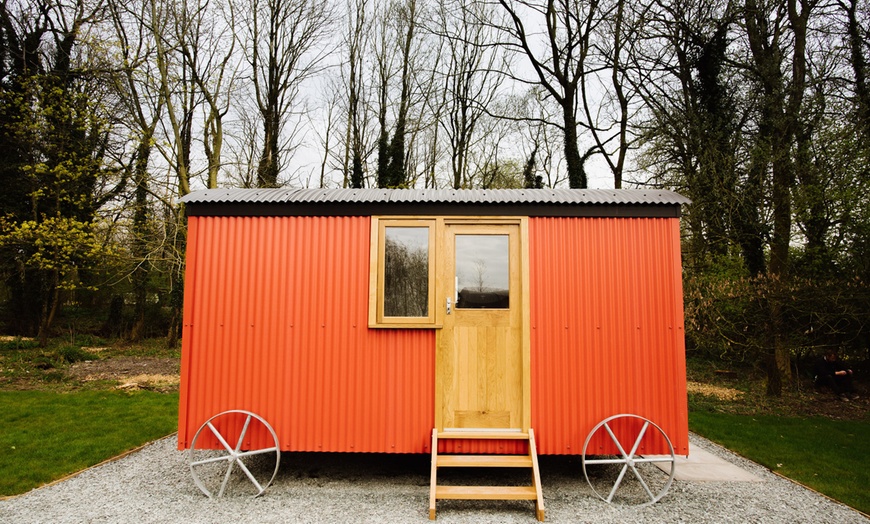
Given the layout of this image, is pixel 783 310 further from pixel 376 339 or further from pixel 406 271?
pixel 376 339

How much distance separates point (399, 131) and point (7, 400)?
12621mm

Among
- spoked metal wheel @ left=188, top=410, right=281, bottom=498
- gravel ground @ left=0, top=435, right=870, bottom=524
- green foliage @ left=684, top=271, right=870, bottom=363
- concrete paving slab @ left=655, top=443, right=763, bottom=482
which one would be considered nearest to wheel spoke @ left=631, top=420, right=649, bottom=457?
gravel ground @ left=0, top=435, right=870, bottom=524

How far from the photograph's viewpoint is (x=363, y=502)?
430 centimetres

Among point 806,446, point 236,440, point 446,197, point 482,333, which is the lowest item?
point 806,446

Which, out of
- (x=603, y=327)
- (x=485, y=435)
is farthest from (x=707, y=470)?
(x=485, y=435)

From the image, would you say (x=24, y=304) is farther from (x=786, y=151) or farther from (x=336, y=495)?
(x=786, y=151)

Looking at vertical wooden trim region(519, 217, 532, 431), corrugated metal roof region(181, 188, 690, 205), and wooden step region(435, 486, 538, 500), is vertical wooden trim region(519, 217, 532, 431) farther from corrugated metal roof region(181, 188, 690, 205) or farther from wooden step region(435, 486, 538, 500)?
wooden step region(435, 486, 538, 500)

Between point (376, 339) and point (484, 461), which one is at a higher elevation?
point (376, 339)

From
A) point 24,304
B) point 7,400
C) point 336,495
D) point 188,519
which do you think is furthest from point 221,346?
point 24,304

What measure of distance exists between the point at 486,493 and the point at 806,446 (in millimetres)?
5074

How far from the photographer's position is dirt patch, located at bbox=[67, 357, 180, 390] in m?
10.1

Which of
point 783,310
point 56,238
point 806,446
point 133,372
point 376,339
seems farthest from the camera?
point 133,372

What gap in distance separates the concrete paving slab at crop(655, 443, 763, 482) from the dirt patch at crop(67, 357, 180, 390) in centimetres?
935

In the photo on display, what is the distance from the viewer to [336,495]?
447cm
